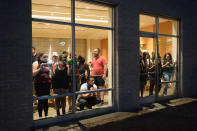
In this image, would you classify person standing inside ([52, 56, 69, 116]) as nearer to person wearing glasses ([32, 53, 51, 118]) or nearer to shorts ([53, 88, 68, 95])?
shorts ([53, 88, 68, 95])

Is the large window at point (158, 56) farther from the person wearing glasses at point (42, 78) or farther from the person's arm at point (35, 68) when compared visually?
the person's arm at point (35, 68)

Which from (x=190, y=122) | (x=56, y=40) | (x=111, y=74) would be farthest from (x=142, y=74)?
(x=56, y=40)

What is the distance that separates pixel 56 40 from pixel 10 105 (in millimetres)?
2346

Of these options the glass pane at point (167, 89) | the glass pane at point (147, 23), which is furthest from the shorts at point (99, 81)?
the glass pane at point (167, 89)

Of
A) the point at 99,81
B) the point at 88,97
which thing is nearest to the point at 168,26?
the point at 99,81

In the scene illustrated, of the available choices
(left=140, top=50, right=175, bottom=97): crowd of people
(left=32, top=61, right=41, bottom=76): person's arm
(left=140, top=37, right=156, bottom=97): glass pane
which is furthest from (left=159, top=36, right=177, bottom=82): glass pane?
(left=32, top=61, right=41, bottom=76): person's arm

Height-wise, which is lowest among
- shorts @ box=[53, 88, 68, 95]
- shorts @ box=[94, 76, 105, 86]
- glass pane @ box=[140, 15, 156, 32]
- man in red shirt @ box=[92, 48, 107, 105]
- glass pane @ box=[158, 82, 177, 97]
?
glass pane @ box=[158, 82, 177, 97]

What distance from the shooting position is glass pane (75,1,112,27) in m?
5.25

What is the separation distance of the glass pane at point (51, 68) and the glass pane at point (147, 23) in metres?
2.92

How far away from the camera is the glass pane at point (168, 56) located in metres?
7.32

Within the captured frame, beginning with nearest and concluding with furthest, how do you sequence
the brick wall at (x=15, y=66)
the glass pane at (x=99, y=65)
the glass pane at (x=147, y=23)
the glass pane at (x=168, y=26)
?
the brick wall at (x=15, y=66)
the glass pane at (x=99, y=65)
the glass pane at (x=147, y=23)
the glass pane at (x=168, y=26)

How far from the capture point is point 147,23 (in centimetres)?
674

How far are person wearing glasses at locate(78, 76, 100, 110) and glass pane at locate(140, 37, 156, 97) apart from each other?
2.03 metres

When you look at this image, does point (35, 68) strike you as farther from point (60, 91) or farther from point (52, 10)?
point (52, 10)
